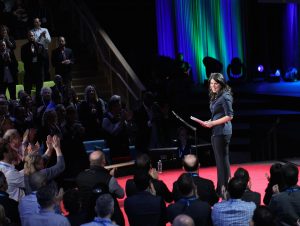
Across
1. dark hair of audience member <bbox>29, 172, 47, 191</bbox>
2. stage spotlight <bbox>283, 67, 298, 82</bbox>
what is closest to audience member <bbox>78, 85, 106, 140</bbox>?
dark hair of audience member <bbox>29, 172, 47, 191</bbox>

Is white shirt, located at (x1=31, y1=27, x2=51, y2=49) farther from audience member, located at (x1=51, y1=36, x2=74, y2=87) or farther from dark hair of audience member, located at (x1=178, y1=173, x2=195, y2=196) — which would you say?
dark hair of audience member, located at (x1=178, y1=173, x2=195, y2=196)

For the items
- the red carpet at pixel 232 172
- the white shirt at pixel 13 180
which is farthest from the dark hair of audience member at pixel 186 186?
the red carpet at pixel 232 172

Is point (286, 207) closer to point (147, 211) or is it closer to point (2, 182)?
point (147, 211)

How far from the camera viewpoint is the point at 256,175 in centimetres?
980

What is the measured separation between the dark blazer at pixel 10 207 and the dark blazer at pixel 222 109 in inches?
103

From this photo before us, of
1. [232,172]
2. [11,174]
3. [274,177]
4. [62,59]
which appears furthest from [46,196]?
[62,59]

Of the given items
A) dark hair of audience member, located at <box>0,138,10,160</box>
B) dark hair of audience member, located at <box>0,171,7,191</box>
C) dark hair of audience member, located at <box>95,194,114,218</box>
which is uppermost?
dark hair of audience member, located at <box>0,138,10,160</box>

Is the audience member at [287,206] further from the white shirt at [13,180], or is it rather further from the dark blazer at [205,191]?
the white shirt at [13,180]

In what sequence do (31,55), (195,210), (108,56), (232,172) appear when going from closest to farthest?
(195,210), (232,172), (31,55), (108,56)

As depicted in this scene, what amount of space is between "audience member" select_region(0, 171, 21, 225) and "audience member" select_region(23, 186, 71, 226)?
0.61m

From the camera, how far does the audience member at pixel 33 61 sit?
42.7 feet

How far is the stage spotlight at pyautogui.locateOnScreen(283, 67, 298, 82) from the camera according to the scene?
2034 cm

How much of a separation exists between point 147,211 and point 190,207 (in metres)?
0.41

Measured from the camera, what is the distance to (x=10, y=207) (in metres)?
5.96
